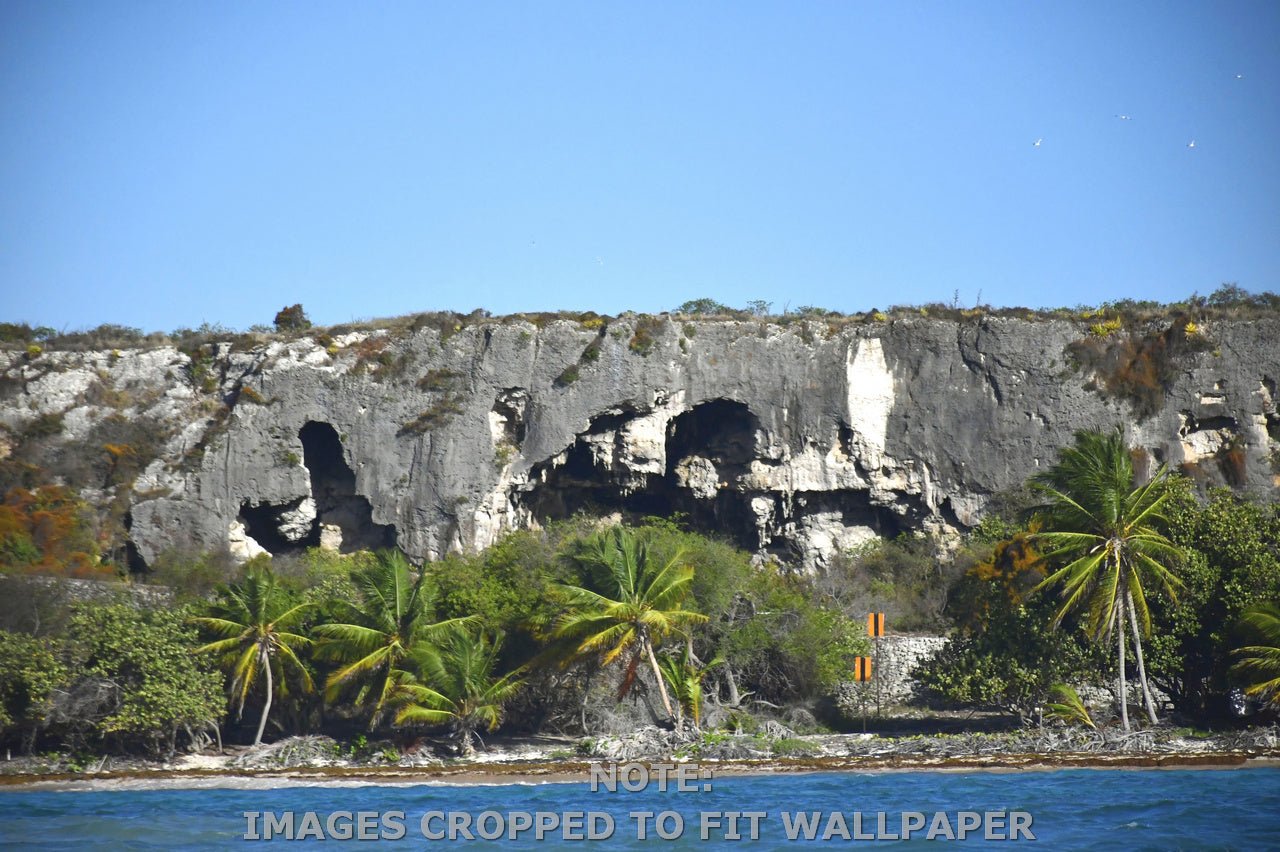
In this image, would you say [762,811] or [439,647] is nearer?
[762,811]

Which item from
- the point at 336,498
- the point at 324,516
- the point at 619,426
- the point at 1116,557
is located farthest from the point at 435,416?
the point at 1116,557

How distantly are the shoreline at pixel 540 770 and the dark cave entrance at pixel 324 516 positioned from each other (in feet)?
46.8

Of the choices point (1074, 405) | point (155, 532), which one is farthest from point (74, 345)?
point (1074, 405)

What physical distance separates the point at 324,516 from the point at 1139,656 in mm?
24663

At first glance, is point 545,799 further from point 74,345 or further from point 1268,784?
point 74,345

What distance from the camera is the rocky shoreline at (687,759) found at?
2678 cm

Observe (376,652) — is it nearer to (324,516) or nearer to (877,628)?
(877,628)

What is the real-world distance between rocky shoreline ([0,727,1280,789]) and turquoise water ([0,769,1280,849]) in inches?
29.7

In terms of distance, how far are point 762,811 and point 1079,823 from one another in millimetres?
4717

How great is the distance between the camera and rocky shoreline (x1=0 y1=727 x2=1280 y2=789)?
26781mm

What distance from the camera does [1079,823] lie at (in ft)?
65.7

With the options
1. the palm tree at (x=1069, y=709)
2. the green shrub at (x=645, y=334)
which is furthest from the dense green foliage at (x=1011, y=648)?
the green shrub at (x=645, y=334)

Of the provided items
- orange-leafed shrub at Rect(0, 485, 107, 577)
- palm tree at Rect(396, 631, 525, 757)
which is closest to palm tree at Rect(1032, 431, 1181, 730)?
palm tree at Rect(396, 631, 525, 757)

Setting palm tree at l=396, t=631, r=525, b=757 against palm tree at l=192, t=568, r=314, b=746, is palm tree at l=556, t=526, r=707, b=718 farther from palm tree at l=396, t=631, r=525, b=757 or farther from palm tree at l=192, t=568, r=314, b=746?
palm tree at l=192, t=568, r=314, b=746
